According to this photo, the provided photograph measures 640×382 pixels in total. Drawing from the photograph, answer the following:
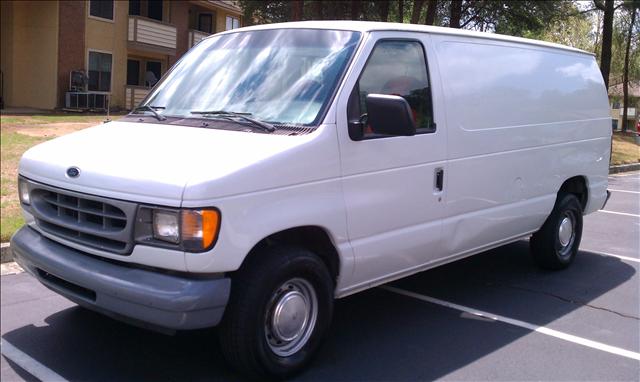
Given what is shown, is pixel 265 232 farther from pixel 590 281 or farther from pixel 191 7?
pixel 191 7

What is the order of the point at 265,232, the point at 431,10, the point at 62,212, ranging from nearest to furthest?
the point at 265,232 < the point at 62,212 < the point at 431,10

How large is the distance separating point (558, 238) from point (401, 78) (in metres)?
2.95

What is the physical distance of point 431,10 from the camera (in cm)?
1911

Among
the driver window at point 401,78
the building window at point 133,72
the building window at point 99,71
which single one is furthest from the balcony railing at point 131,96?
the driver window at point 401,78

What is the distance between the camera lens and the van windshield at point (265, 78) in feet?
13.9

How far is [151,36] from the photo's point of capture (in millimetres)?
27734

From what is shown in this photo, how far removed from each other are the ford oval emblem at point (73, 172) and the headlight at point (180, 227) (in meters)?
0.59

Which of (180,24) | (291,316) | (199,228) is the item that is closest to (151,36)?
(180,24)

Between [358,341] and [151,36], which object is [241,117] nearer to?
[358,341]

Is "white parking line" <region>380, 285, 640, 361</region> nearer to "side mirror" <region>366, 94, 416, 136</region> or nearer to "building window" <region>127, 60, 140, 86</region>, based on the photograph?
"side mirror" <region>366, 94, 416, 136</region>

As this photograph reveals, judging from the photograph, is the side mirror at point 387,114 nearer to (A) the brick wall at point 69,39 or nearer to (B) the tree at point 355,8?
→ (B) the tree at point 355,8

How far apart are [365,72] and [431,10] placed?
51.4 ft

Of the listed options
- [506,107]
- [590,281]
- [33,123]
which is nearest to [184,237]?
[506,107]

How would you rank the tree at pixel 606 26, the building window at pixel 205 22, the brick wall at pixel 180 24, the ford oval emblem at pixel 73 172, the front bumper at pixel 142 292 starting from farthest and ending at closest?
1. the building window at pixel 205 22
2. the brick wall at pixel 180 24
3. the tree at pixel 606 26
4. the ford oval emblem at pixel 73 172
5. the front bumper at pixel 142 292
